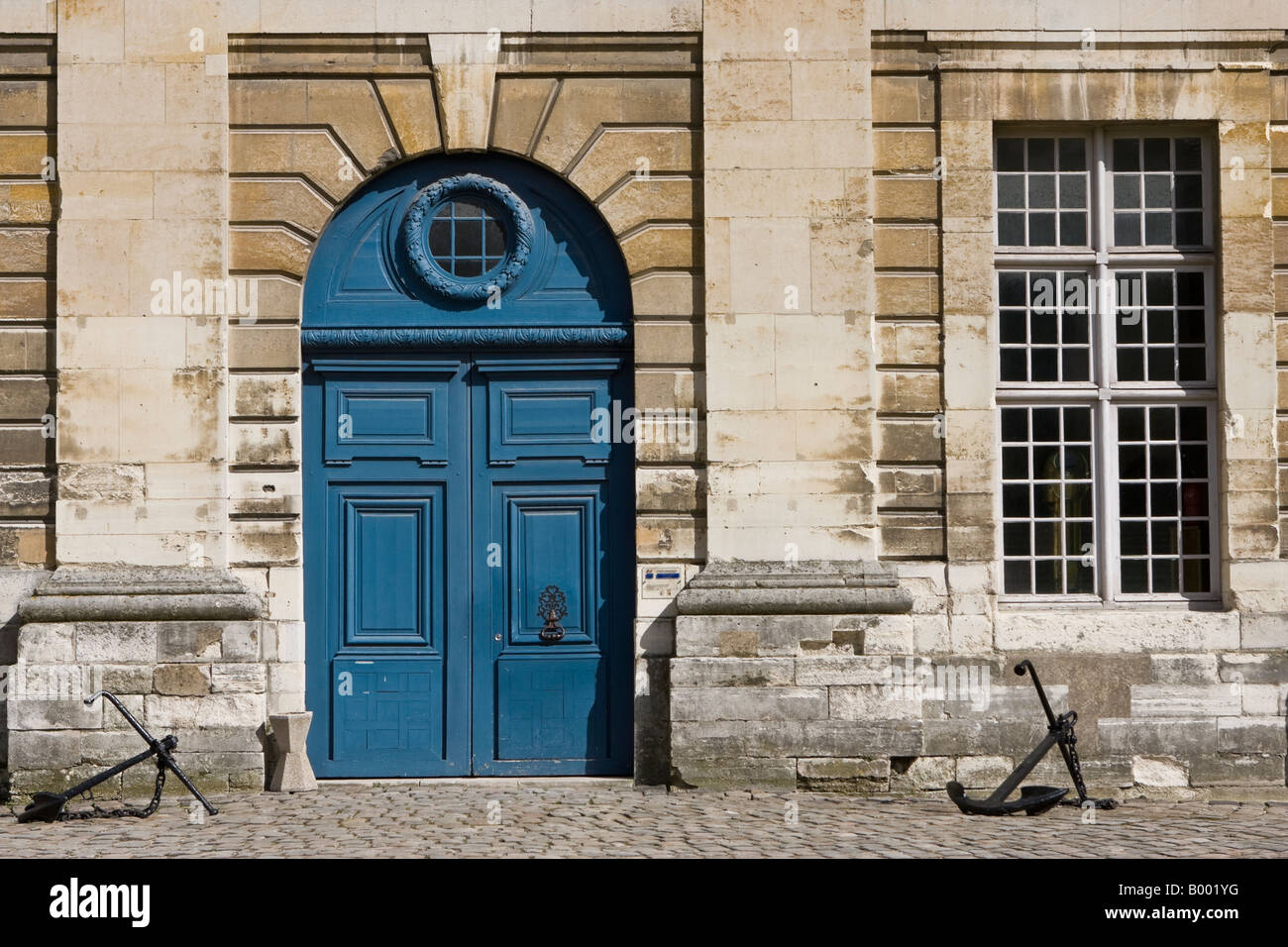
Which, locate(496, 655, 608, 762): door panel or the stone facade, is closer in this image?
the stone facade

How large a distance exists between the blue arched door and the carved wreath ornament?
0.01 m

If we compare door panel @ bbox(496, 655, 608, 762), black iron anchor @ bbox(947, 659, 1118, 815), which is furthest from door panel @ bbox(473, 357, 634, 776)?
black iron anchor @ bbox(947, 659, 1118, 815)

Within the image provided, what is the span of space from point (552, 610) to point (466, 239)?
252 centimetres

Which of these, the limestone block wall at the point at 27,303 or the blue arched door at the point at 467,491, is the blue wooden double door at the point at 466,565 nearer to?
the blue arched door at the point at 467,491

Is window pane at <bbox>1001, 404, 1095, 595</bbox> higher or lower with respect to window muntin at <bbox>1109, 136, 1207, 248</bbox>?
lower

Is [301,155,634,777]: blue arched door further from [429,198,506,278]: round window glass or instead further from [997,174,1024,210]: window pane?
[997,174,1024,210]: window pane

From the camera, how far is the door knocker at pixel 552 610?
35.1 feet

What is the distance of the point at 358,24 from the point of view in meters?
10.5

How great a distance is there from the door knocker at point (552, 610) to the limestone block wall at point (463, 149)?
64 cm

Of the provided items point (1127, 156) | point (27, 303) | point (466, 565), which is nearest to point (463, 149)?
point (466, 565)

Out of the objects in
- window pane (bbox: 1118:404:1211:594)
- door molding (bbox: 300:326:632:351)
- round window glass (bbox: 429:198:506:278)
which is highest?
round window glass (bbox: 429:198:506:278)

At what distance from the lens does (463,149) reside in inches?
418

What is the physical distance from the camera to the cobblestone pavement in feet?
27.4

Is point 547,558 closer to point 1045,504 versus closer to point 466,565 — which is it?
point 466,565
